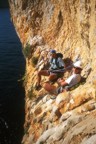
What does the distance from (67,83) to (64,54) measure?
3.84m

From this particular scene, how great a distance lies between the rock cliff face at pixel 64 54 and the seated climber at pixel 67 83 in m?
0.41

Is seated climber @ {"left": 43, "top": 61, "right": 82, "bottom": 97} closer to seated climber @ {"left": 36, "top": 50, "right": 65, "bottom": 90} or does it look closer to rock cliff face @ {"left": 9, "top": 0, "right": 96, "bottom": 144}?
rock cliff face @ {"left": 9, "top": 0, "right": 96, "bottom": 144}

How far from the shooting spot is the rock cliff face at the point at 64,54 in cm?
1214

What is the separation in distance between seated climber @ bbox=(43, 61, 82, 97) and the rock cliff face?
411mm

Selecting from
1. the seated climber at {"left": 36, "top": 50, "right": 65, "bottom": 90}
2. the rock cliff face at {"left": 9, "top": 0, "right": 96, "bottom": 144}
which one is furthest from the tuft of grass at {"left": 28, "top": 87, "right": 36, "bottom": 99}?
the seated climber at {"left": 36, "top": 50, "right": 65, "bottom": 90}

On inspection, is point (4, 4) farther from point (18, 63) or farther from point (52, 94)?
point (52, 94)

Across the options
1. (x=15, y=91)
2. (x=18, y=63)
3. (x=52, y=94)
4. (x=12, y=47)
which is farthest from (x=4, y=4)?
(x=52, y=94)

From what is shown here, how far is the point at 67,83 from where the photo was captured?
1522cm

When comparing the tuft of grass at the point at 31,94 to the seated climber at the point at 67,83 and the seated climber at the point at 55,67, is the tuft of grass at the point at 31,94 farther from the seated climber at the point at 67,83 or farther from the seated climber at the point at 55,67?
the seated climber at the point at 67,83

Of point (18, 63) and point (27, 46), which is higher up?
point (27, 46)

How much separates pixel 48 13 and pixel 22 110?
7771 mm

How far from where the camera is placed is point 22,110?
21.6m

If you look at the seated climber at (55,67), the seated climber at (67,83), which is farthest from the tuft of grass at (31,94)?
the seated climber at (67,83)

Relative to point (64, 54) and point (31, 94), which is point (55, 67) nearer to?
point (64, 54)
